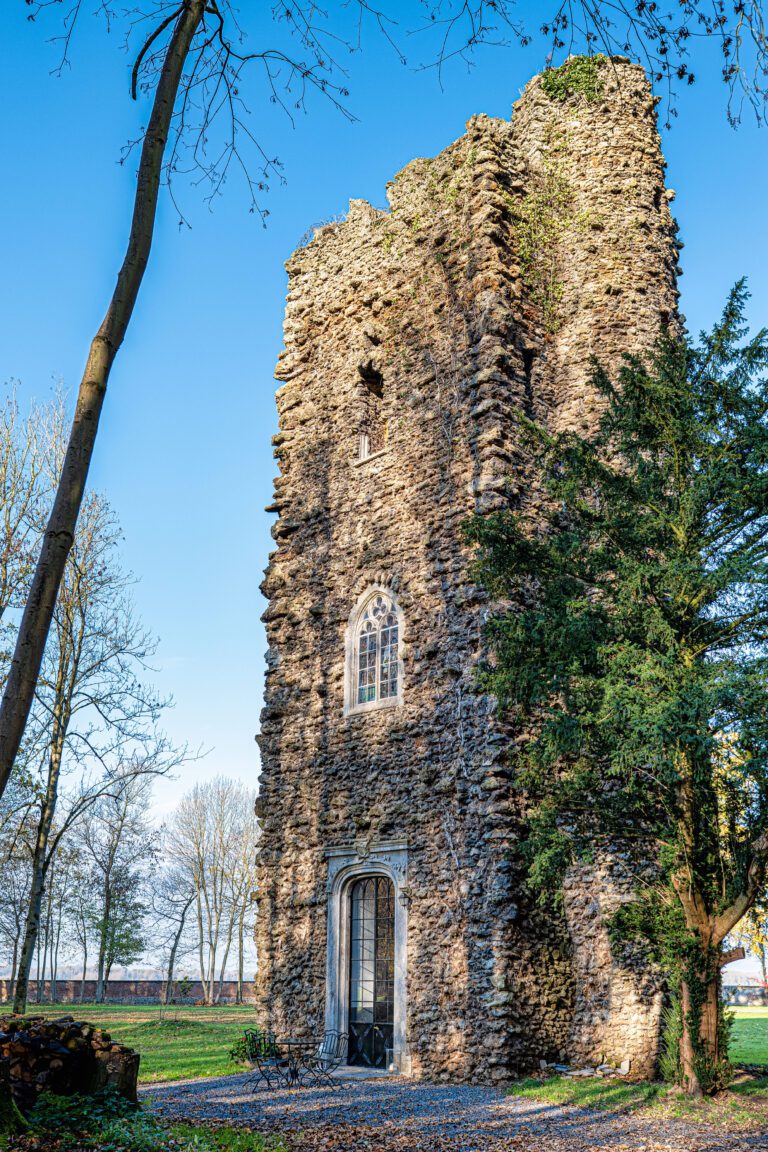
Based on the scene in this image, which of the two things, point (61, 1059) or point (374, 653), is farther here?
point (374, 653)

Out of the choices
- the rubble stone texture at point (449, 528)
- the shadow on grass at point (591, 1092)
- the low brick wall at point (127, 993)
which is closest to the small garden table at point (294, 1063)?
the rubble stone texture at point (449, 528)

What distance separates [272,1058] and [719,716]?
7.55 metres

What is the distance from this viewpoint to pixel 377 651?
1401 cm

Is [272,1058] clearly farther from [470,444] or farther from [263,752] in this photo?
[470,444]

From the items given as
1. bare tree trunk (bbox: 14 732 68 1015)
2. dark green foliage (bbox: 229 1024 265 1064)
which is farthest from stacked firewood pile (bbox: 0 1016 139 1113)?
bare tree trunk (bbox: 14 732 68 1015)

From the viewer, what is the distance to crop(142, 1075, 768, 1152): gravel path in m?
7.40

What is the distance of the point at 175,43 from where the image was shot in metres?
5.55

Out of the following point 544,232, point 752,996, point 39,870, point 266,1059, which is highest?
point 544,232

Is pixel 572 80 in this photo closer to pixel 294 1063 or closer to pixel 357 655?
pixel 357 655

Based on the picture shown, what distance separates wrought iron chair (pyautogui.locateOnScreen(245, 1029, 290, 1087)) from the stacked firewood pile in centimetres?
295

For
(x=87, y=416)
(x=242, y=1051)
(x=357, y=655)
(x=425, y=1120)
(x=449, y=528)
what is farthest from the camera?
(x=357, y=655)

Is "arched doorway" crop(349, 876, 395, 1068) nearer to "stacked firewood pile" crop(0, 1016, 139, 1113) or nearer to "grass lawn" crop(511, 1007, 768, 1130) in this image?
"grass lawn" crop(511, 1007, 768, 1130)

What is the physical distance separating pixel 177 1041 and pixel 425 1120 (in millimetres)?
12061

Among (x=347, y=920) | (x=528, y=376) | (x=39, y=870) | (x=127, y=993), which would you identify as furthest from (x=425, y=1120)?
(x=127, y=993)
